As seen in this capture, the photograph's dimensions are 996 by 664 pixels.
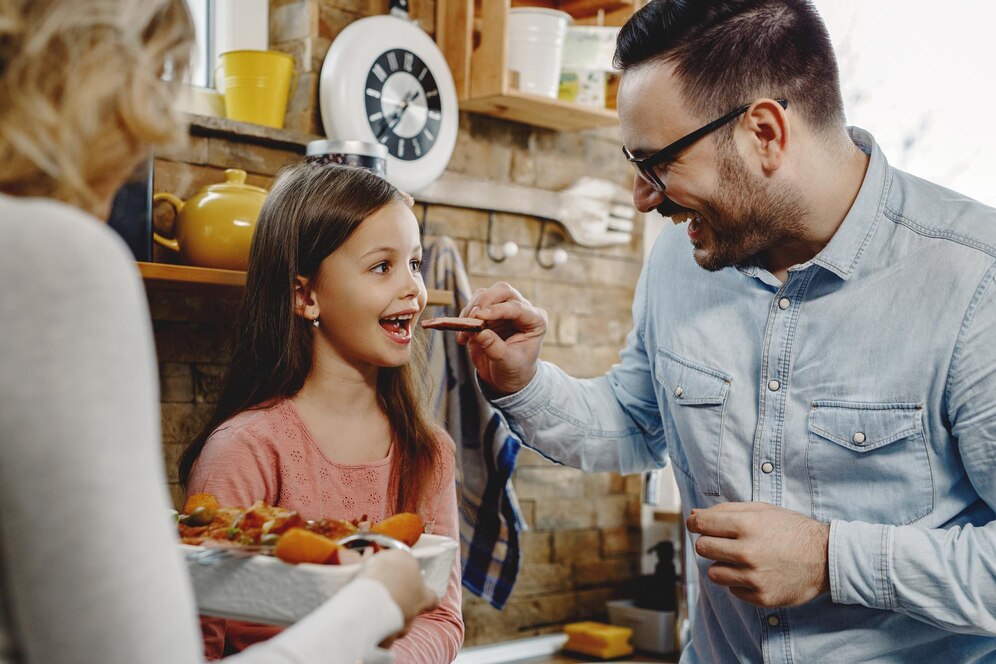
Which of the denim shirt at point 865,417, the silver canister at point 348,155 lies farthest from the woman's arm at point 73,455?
the silver canister at point 348,155

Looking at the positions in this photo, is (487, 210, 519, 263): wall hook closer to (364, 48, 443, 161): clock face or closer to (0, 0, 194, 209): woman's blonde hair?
(364, 48, 443, 161): clock face

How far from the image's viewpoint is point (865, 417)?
1.33 m

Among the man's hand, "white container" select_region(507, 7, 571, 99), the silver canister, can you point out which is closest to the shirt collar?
the man's hand

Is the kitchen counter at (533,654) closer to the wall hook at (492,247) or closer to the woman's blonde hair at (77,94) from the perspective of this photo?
the wall hook at (492,247)

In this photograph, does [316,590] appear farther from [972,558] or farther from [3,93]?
[972,558]

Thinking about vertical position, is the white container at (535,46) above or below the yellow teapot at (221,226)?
above

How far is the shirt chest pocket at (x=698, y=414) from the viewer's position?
147cm

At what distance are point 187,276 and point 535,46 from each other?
1255 millimetres

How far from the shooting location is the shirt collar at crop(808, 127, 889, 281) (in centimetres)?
137

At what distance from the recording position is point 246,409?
4.99 feet

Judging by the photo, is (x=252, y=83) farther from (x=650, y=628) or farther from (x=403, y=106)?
(x=650, y=628)

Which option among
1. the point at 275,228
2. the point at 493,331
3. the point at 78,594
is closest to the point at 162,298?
the point at 275,228

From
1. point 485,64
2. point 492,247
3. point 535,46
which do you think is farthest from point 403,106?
point 492,247

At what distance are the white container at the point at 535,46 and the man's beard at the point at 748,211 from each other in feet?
4.16
